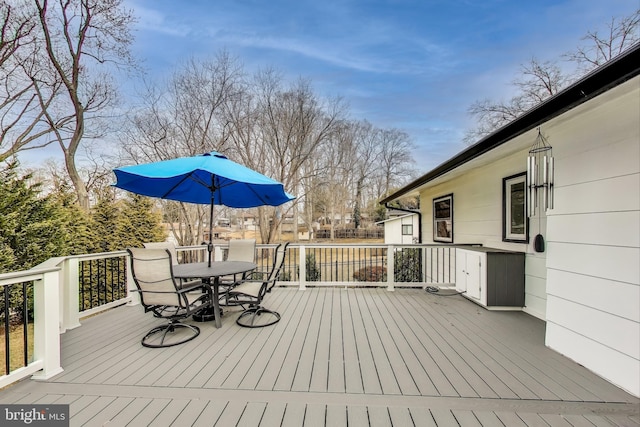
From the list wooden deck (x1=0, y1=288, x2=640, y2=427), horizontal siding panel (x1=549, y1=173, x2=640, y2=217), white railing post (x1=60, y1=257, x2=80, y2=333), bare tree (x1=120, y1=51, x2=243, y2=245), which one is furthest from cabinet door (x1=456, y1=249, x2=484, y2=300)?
bare tree (x1=120, y1=51, x2=243, y2=245)

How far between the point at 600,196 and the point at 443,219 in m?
4.66

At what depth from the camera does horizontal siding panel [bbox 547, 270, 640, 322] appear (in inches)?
83.8

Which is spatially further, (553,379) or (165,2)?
(165,2)

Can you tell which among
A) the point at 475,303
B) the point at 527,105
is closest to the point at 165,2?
the point at 475,303

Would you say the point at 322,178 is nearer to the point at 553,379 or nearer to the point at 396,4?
the point at 396,4

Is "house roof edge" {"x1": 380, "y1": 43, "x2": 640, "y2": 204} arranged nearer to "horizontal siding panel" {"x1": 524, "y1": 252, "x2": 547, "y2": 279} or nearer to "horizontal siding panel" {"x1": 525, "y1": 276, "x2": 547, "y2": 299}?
"horizontal siding panel" {"x1": 524, "y1": 252, "x2": 547, "y2": 279}

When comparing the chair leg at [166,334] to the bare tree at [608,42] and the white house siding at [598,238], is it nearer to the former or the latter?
the white house siding at [598,238]

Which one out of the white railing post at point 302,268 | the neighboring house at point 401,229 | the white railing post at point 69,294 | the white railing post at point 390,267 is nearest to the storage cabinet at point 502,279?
the white railing post at point 390,267

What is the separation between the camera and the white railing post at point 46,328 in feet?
7.66

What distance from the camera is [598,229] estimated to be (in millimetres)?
2385

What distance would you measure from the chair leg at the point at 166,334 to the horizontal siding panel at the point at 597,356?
3766 millimetres

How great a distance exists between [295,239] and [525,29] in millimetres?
15347

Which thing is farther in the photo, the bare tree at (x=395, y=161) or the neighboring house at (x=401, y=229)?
the bare tree at (x=395, y=161)

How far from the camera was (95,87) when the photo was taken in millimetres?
9367
